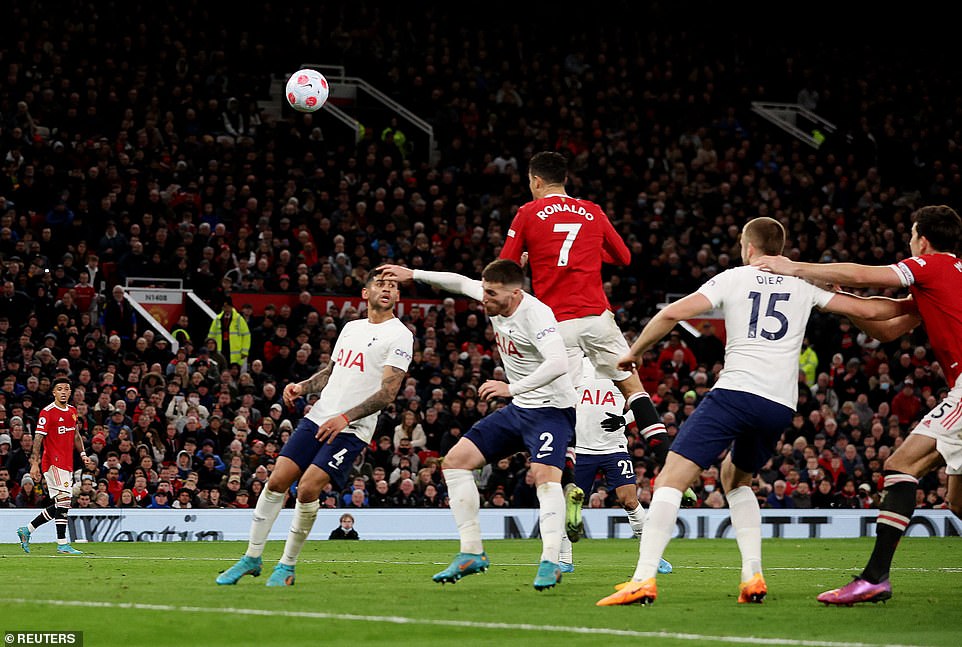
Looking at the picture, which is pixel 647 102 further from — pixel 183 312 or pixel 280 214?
pixel 183 312

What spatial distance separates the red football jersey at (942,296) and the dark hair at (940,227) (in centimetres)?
19

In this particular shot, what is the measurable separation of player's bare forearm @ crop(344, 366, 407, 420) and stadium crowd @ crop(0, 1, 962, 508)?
36.4ft

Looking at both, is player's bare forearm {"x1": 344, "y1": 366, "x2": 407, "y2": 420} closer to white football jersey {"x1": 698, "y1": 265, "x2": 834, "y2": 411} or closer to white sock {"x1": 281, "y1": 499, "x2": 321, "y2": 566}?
white sock {"x1": 281, "y1": 499, "x2": 321, "y2": 566}

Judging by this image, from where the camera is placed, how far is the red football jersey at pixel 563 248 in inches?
464

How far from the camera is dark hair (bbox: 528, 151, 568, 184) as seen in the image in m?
11.9

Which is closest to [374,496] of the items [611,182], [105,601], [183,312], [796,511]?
[183,312]

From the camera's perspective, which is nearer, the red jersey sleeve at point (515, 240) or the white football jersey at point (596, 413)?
the red jersey sleeve at point (515, 240)

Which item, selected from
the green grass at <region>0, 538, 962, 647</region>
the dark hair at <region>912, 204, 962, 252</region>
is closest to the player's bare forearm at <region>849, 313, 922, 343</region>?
the dark hair at <region>912, 204, 962, 252</region>

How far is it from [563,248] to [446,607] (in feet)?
12.3

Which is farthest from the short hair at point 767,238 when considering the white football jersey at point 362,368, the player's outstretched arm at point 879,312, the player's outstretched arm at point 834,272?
the white football jersey at point 362,368

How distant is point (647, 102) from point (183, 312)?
560 inches

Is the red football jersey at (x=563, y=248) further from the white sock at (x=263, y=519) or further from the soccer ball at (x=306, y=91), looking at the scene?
the soccer ball at (x=306, y=91)

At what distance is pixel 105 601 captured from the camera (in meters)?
→ 9.38

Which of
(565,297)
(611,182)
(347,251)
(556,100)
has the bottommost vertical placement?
(565,297)
